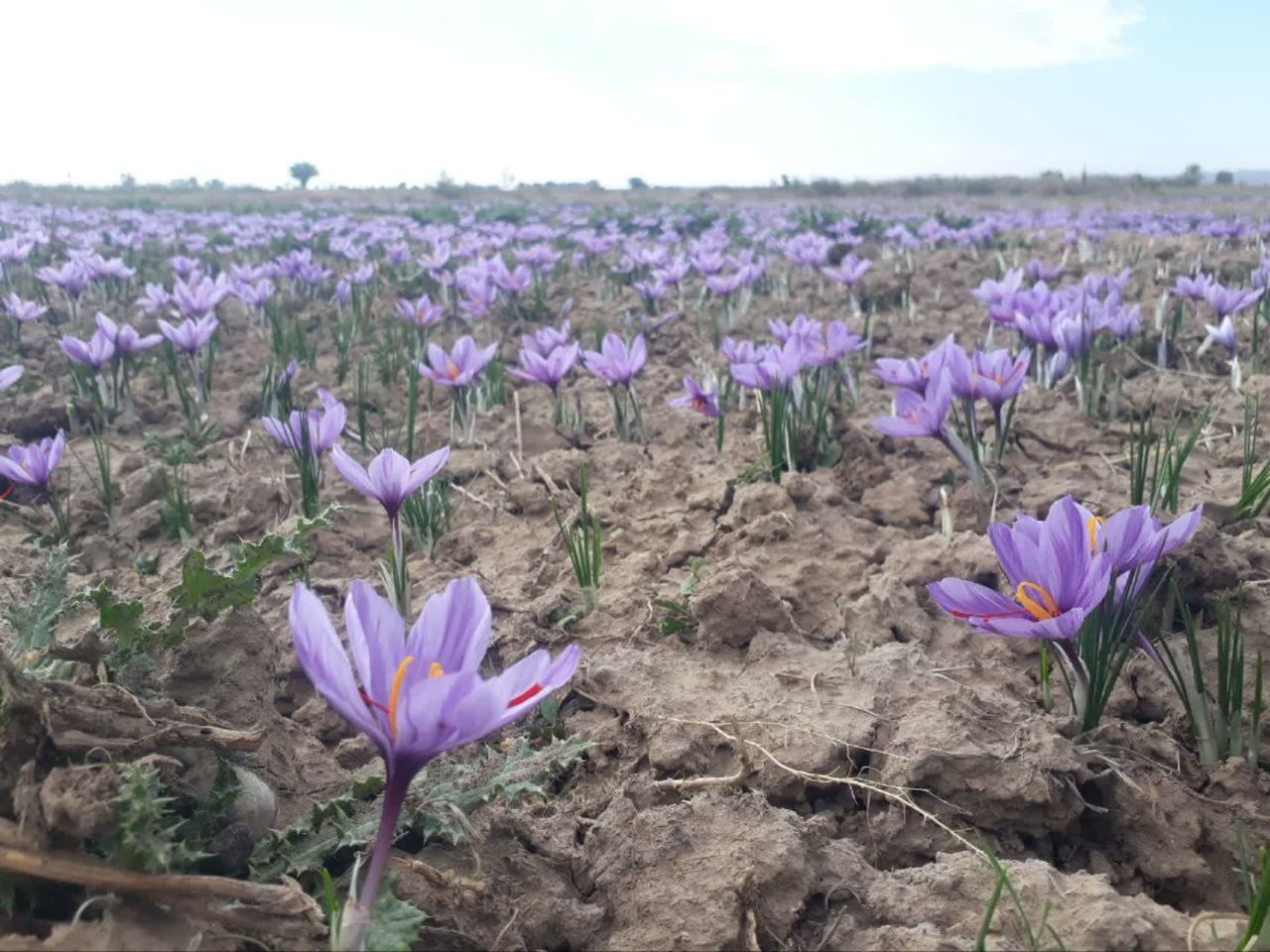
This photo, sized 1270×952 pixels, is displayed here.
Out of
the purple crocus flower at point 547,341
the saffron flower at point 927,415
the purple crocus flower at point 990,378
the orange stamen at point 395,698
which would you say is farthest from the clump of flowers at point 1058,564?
the purple crocus flower at point 547,341

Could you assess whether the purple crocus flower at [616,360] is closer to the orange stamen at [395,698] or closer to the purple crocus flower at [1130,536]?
the purple crocus flower at [1130,536]

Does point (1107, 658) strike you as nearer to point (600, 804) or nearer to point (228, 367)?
point (600, 804)

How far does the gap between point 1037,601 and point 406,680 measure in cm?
80

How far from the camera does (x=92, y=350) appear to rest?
343cm

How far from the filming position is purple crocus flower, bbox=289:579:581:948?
86cm

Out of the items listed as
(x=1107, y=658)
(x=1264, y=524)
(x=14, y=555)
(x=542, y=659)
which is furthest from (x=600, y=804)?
(x=14, y=555)

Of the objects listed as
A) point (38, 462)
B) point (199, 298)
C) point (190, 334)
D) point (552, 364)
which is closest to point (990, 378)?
point (552, 364)

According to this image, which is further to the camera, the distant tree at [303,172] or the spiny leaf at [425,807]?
the distant tree at [303,172]

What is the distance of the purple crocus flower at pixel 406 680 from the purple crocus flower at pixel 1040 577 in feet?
1.92

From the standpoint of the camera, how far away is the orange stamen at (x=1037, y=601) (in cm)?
124

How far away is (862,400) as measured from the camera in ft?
12.7

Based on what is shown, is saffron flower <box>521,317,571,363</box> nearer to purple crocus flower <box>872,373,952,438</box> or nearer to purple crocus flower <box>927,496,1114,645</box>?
purple crocus flower <box>872,373,952,438</box>

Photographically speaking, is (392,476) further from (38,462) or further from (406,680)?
(38,462)

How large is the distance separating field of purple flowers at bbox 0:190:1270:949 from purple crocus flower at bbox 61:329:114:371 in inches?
0.5
